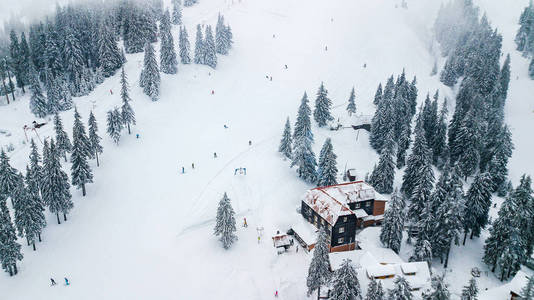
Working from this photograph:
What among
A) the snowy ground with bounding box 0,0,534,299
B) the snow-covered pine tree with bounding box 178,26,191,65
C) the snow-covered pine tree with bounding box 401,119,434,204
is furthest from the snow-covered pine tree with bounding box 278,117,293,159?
the snow-covered pine tree with bounding box 178,26,191,65

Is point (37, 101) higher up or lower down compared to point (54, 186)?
lower down

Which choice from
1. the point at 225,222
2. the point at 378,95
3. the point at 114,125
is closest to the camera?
the point at 225,222

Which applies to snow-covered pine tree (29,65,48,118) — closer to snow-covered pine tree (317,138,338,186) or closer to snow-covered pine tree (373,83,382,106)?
snow-covered pine tree (317,138,338,186)

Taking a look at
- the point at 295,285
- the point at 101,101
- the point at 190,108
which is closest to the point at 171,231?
the point at 295,285

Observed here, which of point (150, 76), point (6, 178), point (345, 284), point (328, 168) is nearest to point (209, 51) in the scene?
point (150, 76)

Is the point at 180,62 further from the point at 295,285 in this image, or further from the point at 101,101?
the point at 295,285

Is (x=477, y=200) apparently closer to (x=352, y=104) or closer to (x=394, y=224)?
(x=394, y=224)
